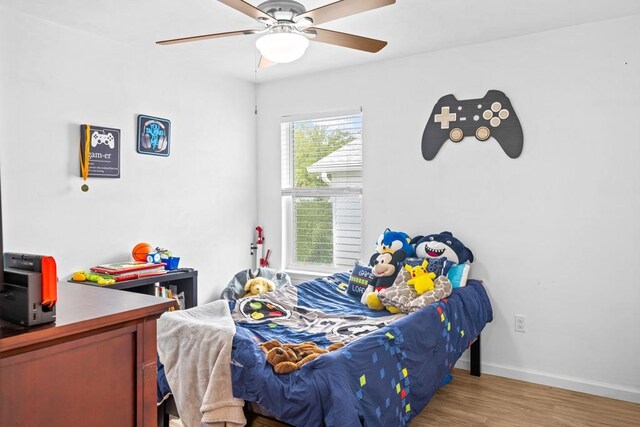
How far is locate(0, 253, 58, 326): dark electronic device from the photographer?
91 cm

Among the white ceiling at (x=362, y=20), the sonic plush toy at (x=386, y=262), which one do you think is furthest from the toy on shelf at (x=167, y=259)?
the white ceiling at (x=362, y=20)

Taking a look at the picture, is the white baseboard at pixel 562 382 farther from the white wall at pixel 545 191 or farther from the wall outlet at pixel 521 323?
the wall outlet at pixel 521 323

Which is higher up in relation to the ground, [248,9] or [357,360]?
[248,9]

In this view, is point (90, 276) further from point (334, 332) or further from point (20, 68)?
point (334, 332)

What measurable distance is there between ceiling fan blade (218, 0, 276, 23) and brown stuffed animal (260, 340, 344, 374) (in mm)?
1543

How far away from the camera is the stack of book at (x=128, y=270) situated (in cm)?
308

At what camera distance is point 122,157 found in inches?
136

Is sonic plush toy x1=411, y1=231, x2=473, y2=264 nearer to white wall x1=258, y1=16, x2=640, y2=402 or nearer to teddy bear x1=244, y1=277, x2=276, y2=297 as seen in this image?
white wall x1=258, y1=16, x2=640, y2=402

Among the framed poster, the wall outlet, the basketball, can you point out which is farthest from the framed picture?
the wall outlet

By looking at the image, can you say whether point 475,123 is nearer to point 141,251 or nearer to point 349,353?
point 349,353

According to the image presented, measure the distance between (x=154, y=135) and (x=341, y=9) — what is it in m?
2.09

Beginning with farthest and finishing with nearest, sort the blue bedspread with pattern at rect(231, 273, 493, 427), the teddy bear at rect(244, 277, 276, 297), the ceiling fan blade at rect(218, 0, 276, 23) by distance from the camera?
the teddy bear at rect(244, 277, 276, 297) < the ceiling fan blade at rect(218, 0, 276, 23) < the blue bedspread with pattern at rect(231, 273, 493, 427)

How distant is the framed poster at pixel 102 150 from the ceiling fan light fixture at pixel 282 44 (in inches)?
60.2

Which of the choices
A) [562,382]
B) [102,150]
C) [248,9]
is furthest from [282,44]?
[562,382]
